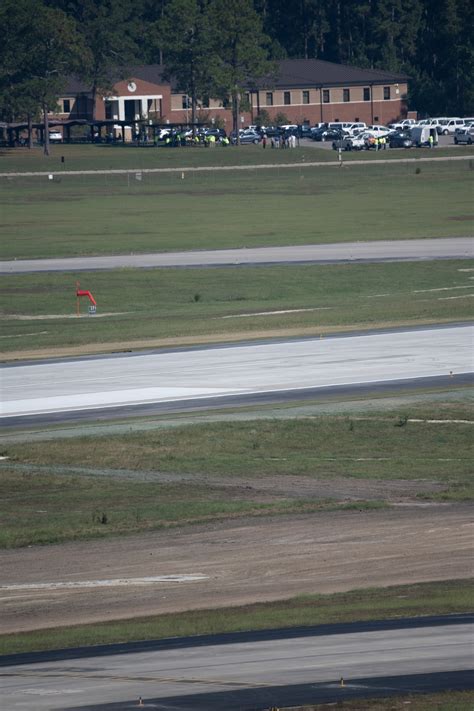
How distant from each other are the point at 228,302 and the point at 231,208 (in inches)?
1833

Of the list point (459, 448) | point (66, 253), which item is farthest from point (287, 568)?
point (66, 253)

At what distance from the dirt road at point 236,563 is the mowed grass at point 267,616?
0.47 m

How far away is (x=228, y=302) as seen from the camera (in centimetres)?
6009

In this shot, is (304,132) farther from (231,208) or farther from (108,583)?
(108,583)

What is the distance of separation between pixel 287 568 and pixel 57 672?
599 cm

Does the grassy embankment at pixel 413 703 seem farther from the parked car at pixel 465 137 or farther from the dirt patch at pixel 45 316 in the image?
the parked car at pixel 465 137

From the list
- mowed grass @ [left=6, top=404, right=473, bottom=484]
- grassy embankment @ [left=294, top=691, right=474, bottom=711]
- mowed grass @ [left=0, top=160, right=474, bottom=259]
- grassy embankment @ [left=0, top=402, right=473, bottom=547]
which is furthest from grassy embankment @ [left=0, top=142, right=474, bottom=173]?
grassy embankment @ [left=294, top=691, right=474, bottom=711]

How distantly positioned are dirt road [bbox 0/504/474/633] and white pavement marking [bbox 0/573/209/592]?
31mm

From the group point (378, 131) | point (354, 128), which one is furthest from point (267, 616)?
point (354, 128)

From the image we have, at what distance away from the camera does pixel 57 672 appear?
1641 cm

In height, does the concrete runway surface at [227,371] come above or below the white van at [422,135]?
below

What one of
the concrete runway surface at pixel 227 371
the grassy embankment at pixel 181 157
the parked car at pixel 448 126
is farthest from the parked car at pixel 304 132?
the concrete runway surface at pixel 227 371

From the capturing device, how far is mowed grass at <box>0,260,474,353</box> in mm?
51750

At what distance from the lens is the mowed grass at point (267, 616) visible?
1809 cm
